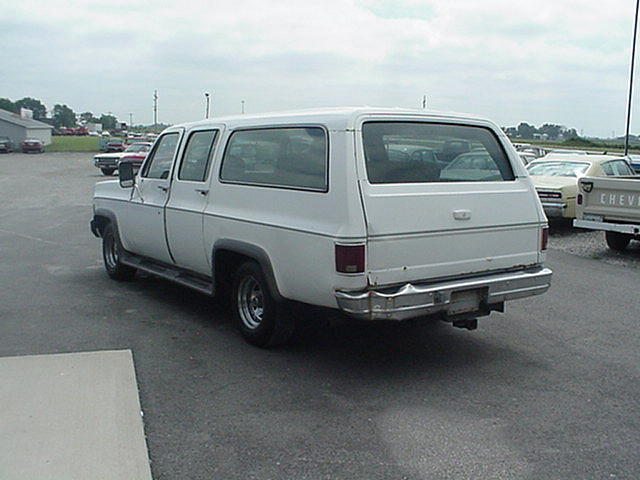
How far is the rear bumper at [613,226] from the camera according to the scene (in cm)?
1148

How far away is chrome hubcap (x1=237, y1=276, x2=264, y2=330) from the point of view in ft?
21.2

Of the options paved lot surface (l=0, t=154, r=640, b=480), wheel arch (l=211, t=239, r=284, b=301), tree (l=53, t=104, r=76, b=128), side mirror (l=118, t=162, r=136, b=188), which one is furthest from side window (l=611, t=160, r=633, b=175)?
tree (l=53, t=104, r=76, b=128)

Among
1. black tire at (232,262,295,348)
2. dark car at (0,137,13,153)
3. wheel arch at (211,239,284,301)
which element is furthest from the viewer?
dark car at (0,137,13,153)

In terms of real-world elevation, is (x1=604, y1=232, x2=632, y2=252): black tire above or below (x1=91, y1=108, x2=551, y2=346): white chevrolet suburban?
below

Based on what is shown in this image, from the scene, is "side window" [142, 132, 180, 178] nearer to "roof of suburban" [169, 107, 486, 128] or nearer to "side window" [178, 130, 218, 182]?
"side window" [178, 130, 218, 182]

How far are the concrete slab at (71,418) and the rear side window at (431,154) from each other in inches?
94.4

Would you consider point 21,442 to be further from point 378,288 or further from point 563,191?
point 563,191

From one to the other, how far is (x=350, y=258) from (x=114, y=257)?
196 inches

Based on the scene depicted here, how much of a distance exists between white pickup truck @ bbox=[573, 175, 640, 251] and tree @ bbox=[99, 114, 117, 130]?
151915mm

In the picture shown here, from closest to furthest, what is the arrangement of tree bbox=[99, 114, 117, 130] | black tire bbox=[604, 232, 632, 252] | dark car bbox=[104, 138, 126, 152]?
1. black tire bbox=[604, 232, 632, 252]
2. dark car bbox=[104, 138, 126, 152]
3. tree bbox=[99, 114, 117, 130]

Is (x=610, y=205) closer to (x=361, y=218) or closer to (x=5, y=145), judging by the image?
(x=361, y=218)

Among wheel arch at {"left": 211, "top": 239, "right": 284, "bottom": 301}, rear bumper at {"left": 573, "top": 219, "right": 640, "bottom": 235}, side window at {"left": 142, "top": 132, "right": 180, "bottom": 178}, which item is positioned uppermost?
side window at {"left": 142, "top": 132, "right": 180, "bottom": 178}

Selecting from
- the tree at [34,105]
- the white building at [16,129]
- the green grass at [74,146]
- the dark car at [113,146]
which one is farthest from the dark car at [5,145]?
the tree at [34,105]

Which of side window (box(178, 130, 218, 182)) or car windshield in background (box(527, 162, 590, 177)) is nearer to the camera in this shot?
side window (box(178, 130, 218, 182))
